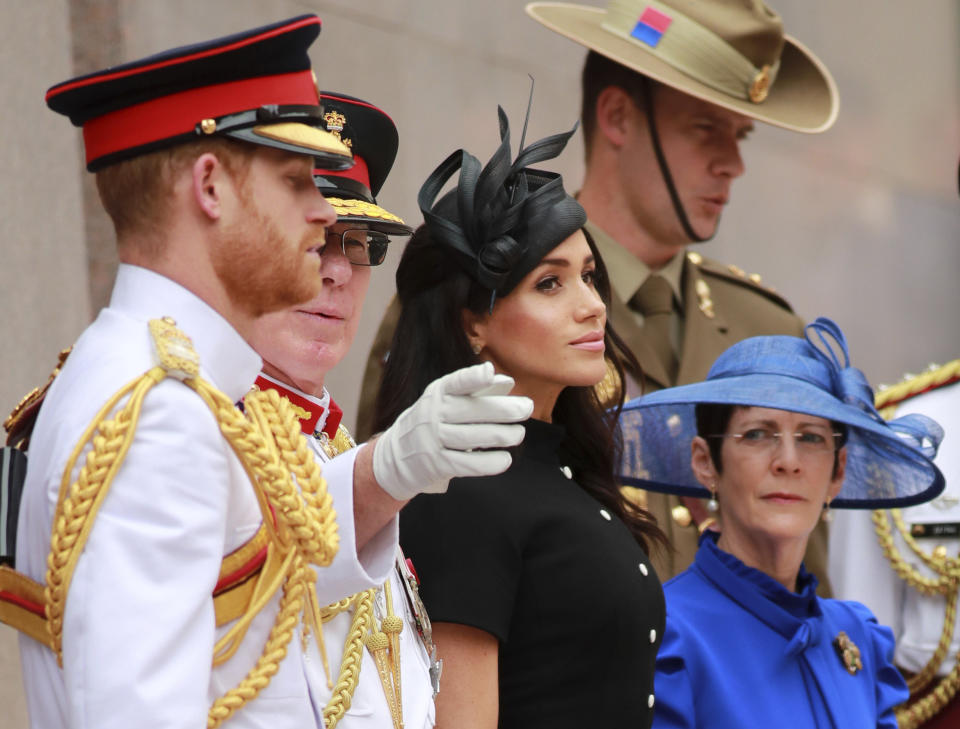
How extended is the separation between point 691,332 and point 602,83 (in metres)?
0.74

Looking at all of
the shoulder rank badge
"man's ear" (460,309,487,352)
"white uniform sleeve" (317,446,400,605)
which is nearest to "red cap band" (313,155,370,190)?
"man's ear" (460,309,487,352)

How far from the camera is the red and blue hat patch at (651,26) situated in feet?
12.8

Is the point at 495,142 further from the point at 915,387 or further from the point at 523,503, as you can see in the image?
the point at 523,503

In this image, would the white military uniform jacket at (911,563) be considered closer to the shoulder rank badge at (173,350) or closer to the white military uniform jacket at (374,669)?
the white military uniform jacket at (374,669)

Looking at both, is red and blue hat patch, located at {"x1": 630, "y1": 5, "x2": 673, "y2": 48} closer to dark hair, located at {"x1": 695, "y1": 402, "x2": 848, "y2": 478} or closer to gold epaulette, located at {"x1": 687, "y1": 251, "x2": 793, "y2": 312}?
gold epaulette, located at {"x1": 687, "y1": 251, "x2": 793, "y2": 312}

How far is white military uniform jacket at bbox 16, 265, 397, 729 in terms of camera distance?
55.5 inches

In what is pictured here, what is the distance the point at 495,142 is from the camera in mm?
4578

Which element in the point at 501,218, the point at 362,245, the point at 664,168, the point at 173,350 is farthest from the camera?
the point at 664,168

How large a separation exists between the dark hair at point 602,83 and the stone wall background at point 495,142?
0.53 m

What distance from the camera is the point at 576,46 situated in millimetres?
5047

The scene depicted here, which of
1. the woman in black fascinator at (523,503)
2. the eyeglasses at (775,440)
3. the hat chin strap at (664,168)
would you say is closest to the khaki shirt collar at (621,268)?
the hat chin strap at (664,168)

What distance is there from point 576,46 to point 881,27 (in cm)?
216

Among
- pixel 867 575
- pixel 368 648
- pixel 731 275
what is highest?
pixel 368 648

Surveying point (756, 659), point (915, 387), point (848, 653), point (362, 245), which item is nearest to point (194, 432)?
point (362, 245)
